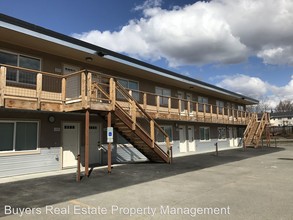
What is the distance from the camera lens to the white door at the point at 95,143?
48.3ft

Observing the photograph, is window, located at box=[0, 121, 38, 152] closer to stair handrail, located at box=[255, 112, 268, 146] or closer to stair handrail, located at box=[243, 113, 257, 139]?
→ stair handrail, located at box=[243, 113, 257, 139]

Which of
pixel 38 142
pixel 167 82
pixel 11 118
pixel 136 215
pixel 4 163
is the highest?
pixel 167 82

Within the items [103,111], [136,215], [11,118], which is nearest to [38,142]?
[11,118]

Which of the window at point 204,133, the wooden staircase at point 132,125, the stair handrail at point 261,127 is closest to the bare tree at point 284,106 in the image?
the stair handrail at point 261,127

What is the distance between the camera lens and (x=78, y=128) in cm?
1414

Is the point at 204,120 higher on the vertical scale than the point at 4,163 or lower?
higher

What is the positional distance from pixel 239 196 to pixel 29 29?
32.5ft

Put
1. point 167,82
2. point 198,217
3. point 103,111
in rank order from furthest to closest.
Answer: point 167,82
point 103,111
point 198,217

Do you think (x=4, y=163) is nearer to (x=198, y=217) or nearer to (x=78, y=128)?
(x=78, y=128)

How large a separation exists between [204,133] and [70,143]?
48.6 feet

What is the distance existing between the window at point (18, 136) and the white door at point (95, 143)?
10.7 feet

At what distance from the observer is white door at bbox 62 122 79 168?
43.8 feet

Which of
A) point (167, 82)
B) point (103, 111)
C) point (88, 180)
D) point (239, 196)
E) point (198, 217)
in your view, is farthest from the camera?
point (167, 82)

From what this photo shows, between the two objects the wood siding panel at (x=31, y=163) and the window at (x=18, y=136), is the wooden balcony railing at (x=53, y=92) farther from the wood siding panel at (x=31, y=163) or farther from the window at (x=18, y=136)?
the wood siding panel at (x=31, y=163)
